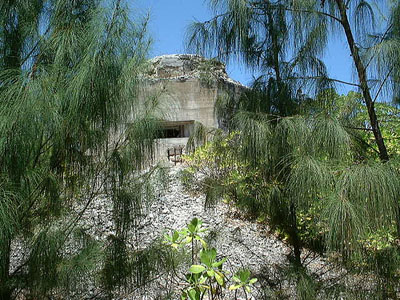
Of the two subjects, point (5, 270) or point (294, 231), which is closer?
point (5, 270)

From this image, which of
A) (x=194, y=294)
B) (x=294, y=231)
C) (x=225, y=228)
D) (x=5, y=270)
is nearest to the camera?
(x=194, y=294)

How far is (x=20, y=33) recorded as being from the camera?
2830 mm

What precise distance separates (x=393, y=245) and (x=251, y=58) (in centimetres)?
151

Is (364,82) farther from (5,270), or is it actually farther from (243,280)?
(5,270)

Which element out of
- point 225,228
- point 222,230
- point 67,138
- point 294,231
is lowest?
point 225,228

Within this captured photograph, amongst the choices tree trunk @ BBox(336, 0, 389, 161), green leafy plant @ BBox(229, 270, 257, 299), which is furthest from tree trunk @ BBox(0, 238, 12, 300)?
tree trunk @ BBox(336, 0, 389, 161)

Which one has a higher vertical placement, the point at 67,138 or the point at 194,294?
the point at 67,138

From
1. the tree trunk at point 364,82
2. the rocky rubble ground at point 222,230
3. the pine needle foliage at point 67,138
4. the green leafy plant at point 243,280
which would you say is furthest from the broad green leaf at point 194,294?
the tree trunk at point 364,82

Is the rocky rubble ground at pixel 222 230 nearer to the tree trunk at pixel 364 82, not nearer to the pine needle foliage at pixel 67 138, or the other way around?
the pine needle foliage at pixel 67 138

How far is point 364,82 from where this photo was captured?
2.47 m

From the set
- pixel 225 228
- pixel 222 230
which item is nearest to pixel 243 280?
pixel 222 230

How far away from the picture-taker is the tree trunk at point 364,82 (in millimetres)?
2426

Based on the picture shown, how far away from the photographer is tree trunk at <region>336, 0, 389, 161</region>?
243 centimetres

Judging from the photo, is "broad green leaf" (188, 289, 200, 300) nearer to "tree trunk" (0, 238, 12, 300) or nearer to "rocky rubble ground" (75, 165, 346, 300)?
"tree trunk" (0, 238, 12, 300)
